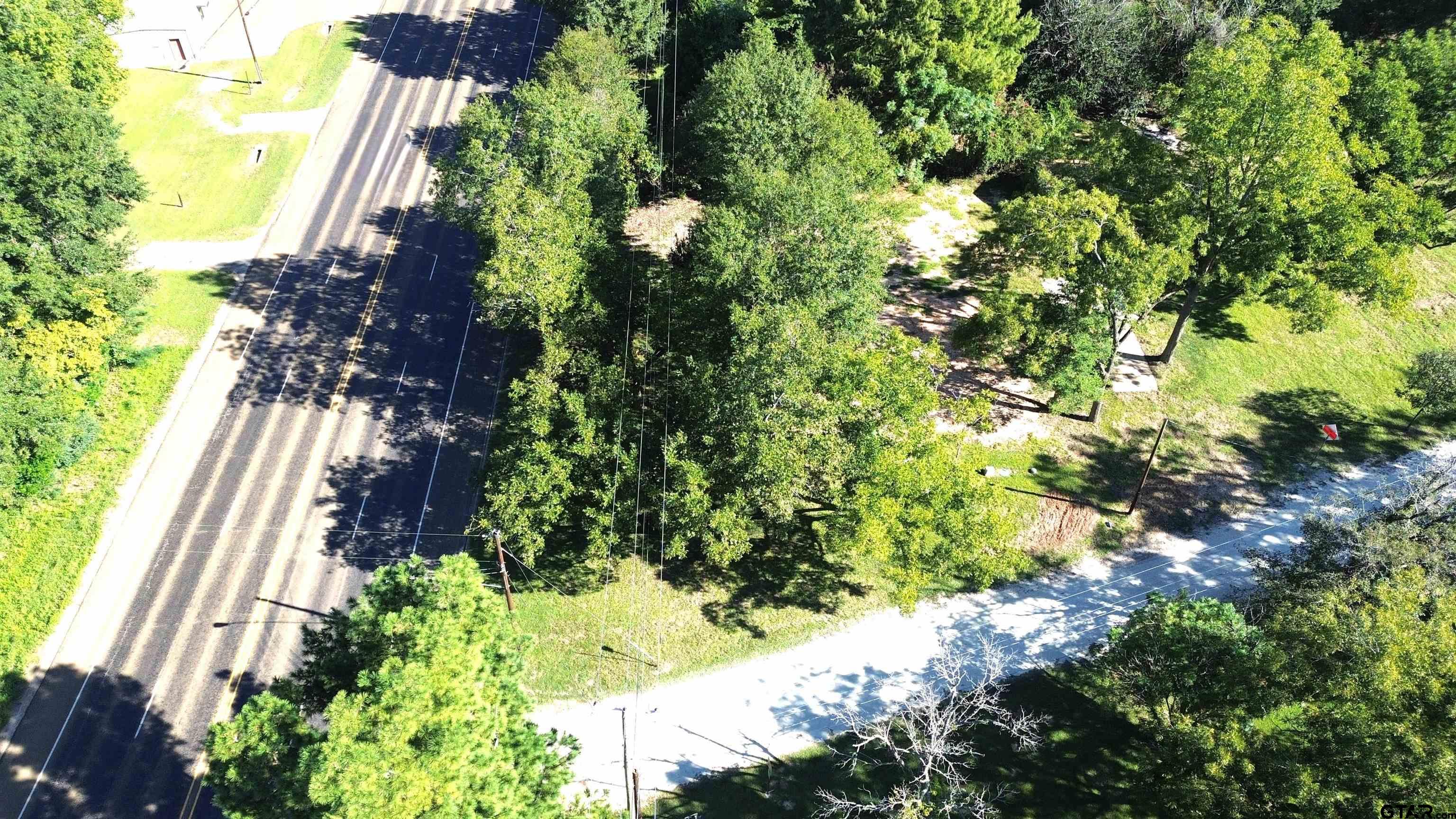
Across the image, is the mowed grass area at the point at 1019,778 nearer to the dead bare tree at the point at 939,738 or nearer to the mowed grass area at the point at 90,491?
the dead bare tree at the point at 939,738

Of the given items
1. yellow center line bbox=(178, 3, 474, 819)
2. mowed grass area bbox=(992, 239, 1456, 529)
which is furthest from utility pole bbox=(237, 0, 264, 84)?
mowed grass area bbox=(992, 239, 1456, 529)

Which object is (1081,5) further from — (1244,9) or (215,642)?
(215,642)

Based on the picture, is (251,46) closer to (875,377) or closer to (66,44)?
(66,44)

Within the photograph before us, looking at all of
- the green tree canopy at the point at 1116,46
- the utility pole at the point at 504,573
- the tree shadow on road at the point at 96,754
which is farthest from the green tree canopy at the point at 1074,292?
the tree shadow on road at the point at 96,754

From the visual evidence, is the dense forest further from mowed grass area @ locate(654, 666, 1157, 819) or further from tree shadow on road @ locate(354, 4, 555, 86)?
tree shadow on road @ locate(354, 4, 555, 86)

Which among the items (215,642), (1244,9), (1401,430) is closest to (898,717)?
(215,642)

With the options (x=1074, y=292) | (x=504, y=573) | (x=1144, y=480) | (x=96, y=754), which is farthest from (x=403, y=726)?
(x=1144, y=480)
